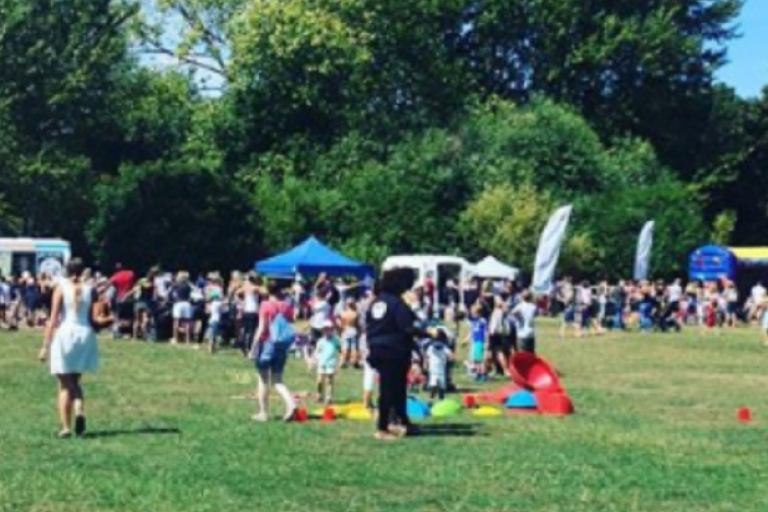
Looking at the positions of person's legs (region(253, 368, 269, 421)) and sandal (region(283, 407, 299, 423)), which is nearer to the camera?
person's legs (region(253, 368, 269, 421))

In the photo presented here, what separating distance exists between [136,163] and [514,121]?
17.7 metres

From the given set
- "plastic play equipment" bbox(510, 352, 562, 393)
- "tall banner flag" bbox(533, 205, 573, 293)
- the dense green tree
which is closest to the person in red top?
"tall banner flag" bbox(533, 205, 573, 293)

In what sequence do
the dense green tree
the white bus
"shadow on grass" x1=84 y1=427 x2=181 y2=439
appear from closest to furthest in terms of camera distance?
"shadow on grass" x1=84 y1=427 x2=181 y2=439, the white bus, the dense green tree

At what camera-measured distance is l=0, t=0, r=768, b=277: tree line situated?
2463 inches

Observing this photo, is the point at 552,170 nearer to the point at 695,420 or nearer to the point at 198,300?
the point at 198,300

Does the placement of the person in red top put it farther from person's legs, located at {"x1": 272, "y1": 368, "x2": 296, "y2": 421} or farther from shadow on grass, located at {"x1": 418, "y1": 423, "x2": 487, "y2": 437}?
shadow on grass, located at {"x1": 418, "y1": 423, "x2": 487, "y2": 437}

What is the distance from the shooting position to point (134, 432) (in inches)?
708

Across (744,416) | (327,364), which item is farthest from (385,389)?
(744,416)

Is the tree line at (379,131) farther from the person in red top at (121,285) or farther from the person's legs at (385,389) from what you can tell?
the person's legs at (385,389)

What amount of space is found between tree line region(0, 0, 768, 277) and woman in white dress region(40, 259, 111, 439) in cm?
4162

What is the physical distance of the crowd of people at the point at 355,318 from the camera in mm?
17672

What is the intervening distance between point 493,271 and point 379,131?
16788 millimetres

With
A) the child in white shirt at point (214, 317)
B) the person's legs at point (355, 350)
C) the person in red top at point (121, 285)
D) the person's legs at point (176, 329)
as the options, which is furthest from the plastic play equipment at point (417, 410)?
the person in red top at point (121, 285)

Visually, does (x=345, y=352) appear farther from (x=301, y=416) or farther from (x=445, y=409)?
(x=301, y=416)
